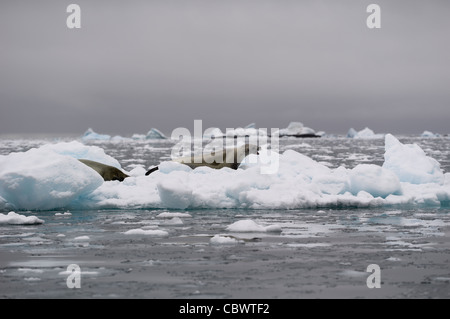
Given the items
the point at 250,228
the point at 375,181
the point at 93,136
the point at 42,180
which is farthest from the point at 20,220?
the point at 93,136

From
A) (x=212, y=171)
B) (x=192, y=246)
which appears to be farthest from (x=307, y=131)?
(x=192, y=246)

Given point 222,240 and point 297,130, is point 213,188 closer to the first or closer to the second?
point 222,240

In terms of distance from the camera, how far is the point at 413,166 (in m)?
14.5

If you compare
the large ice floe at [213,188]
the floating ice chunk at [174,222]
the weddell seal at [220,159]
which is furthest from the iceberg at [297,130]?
the floating ice chunk at [174,222]

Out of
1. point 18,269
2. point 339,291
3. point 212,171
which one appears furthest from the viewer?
point 212,171

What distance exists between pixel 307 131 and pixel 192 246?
92025 mm

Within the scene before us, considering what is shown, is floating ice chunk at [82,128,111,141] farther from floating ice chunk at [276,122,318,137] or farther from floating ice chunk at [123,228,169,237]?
floating ice chunk at [123,228,169,237]

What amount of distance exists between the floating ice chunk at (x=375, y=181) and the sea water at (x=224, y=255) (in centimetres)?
150

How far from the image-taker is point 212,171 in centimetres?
Result: 1484

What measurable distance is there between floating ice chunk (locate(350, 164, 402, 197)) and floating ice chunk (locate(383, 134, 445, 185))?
1.34m

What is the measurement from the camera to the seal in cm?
1539

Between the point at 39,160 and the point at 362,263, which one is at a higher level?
the point at 39,160

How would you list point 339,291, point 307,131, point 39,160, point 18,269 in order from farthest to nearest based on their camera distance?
point 307,131 < point 39,160 < point 18,269 < point 339,291
